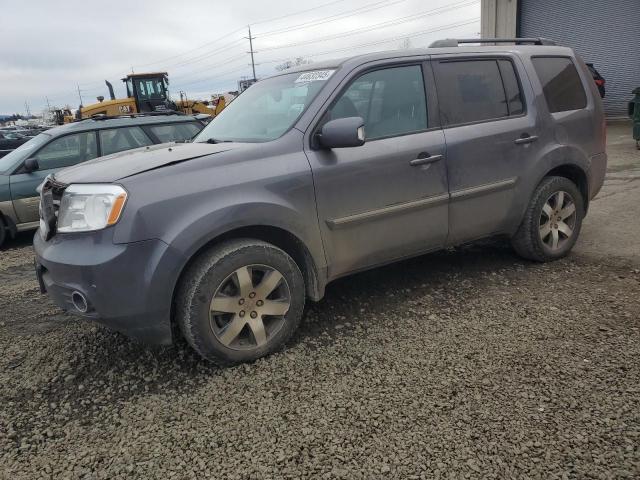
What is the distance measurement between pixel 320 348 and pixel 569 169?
9.20 ft

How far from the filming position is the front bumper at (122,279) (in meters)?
2.65

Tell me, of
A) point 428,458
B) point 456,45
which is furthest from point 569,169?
point 428,458

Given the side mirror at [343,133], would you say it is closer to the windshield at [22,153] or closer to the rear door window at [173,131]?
the rear door window at [173,131]

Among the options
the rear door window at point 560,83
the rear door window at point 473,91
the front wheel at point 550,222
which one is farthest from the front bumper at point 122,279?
the rear door window at point 560,83

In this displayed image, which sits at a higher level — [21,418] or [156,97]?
[156,97]

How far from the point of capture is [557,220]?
14.5 ft

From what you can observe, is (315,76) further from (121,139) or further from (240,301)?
(121,139)

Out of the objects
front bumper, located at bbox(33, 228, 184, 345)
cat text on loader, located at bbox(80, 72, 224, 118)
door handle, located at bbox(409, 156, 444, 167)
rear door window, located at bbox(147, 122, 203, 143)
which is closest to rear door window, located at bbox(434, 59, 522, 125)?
door handle, located at bbox(409, 156, 444, 167)

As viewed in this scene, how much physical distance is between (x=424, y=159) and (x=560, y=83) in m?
1.75

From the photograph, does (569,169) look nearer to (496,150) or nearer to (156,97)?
(496,150)

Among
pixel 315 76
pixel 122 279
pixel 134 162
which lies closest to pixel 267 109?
pixel 315 76

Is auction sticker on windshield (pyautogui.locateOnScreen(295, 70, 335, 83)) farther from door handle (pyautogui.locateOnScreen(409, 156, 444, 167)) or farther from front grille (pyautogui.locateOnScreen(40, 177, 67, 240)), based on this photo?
front grille (pyautogui.locateOnScreen(40, 177, 67, 240))

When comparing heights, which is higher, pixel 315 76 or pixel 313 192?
pixel 315 76

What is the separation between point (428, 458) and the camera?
218 centimetres
